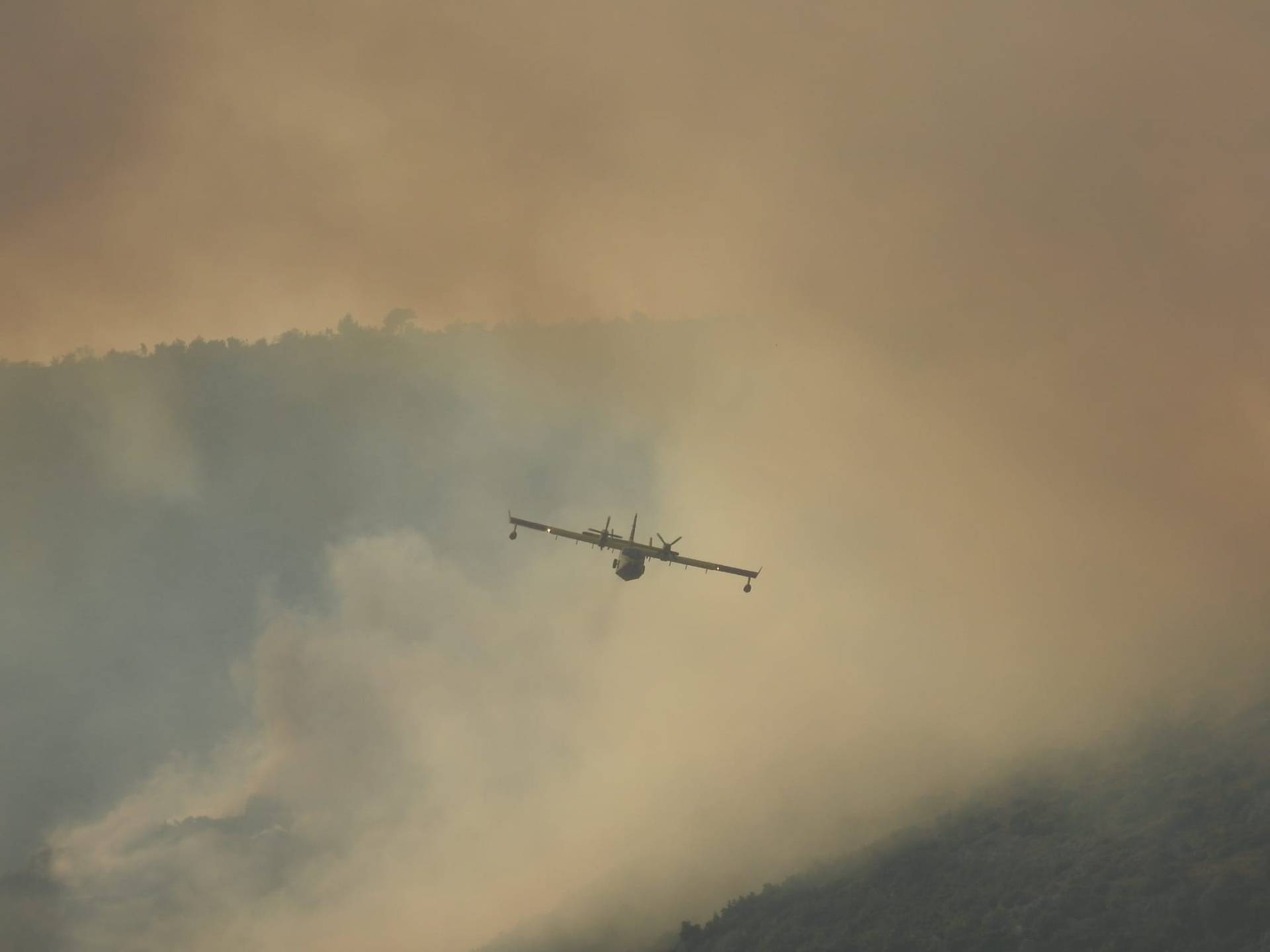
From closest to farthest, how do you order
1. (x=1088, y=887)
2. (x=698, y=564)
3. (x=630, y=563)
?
(x=630, y=563)
(x=1088, y=887)
(x=698, y=564)

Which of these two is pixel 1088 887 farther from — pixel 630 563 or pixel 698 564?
pixel 630 563

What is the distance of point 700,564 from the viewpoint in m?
180

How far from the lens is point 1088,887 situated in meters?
169

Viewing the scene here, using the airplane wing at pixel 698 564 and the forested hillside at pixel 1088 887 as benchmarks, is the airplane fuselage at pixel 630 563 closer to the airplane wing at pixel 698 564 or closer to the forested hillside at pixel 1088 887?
the airplane wing at pixel 698 564

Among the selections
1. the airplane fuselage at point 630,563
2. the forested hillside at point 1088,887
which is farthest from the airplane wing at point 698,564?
the forested hillside at point 1088,887

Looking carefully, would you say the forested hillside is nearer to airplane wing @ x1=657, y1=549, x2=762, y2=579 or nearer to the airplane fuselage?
airplane wing @ x1=657, y1=549, x2=762, y2=579

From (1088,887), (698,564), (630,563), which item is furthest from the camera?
(698,564)

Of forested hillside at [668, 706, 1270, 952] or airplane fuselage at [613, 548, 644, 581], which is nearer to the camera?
forested hillside at [668, 706, 1270, 952]

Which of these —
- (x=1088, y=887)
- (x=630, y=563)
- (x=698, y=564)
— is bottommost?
(x=1088, y=887)

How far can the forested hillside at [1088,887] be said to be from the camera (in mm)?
155125

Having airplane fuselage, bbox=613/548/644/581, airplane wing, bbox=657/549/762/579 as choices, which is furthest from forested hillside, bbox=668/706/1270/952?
airplane fuselage, bbox=613/548/644/581

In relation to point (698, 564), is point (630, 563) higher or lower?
lower

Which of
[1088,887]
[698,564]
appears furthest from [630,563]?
[1088,887]

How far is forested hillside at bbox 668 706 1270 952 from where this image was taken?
155125 millimetres
